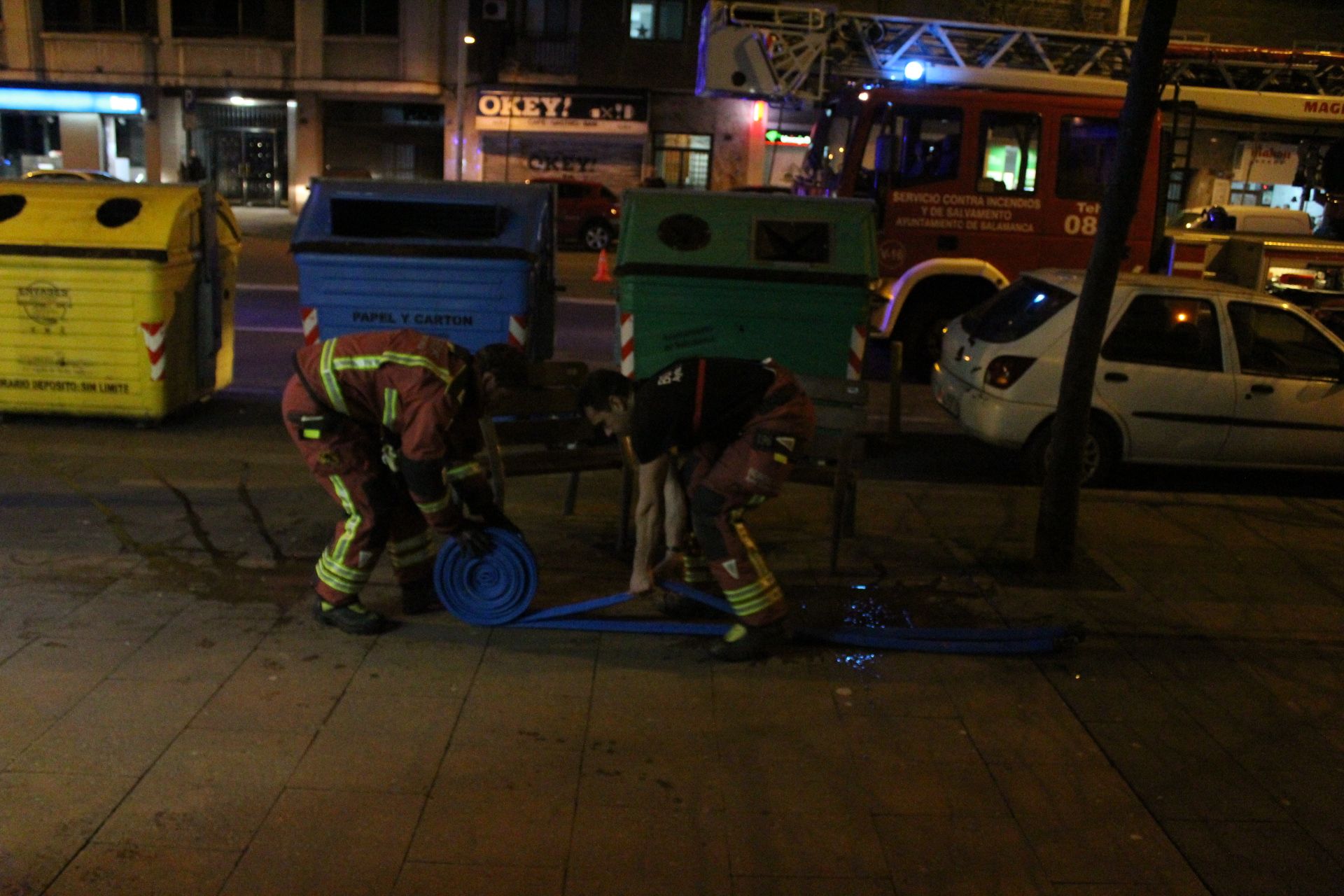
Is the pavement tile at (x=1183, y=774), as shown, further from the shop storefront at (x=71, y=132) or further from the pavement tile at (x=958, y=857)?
the shop storefront at (x=71, y=132)

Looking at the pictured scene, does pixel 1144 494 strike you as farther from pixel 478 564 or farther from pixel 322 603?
pixel 322 603

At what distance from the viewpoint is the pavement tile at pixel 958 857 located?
371 centimetres

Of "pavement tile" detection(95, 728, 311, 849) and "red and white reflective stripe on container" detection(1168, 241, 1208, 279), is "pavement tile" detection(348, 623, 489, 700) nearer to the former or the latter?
"pavement tile" detection(95, 728, 311, 849)

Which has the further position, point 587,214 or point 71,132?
point 71,132

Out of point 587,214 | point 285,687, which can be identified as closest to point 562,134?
point 587,214

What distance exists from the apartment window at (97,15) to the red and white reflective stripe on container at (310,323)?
27963 mm

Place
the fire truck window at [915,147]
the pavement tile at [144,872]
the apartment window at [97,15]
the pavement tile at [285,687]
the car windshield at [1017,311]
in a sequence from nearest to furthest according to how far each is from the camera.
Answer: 1. the pavement tile at [144,872]
2. the pavement tile at [285,687]
3. the car windshield at [1017,311]
4. the fire truck window at [915,147]
5. the apartment window at [97,15]

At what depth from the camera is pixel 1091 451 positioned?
8492 mm

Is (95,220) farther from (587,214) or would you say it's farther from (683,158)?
(683,158)

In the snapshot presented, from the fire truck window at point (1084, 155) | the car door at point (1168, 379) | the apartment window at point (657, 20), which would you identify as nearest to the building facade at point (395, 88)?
the apartment window at point (657, 20)

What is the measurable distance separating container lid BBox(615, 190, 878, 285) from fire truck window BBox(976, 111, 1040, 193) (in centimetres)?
404

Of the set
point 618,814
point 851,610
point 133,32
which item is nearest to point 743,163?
point 133,32

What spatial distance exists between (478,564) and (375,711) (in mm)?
909

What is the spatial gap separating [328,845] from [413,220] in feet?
19.3
